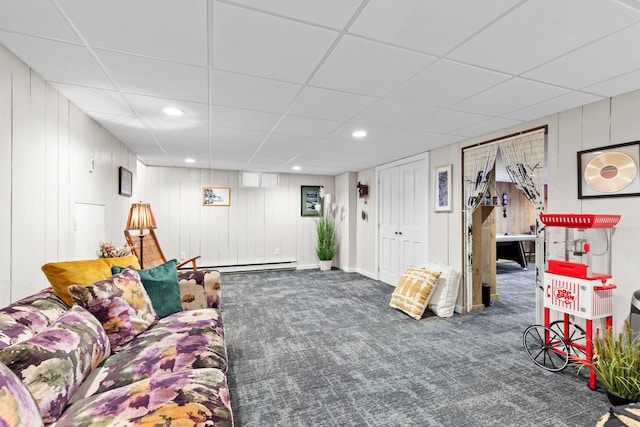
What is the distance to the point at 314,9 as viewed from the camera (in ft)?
4.52

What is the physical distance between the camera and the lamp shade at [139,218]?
142 inches

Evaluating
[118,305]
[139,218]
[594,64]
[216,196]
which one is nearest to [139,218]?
[139,218]

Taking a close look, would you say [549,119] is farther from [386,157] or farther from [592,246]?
[386,157]

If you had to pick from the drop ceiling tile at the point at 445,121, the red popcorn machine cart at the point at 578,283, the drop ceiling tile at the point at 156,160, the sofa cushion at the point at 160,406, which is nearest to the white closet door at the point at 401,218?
the drop ceiling tile at the point at 445,121

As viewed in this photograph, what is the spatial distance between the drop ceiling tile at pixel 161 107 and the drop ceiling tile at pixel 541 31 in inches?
83.0

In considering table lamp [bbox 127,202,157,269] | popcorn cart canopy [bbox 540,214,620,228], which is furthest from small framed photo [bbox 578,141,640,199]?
table lamp [bbox 127,202,157,269]

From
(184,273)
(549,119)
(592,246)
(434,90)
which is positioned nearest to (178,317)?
(184,273)

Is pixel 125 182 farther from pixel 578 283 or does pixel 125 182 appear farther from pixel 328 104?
pixel 578 283

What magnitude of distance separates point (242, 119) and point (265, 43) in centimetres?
144

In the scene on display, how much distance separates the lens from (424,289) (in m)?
3.75

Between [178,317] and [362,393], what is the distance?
1431 millimetres

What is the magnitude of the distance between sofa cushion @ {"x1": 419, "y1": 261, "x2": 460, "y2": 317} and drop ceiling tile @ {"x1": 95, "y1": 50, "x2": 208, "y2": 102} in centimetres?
343

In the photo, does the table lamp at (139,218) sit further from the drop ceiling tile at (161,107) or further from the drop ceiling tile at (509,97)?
the drop ceiling tile at (509,97)

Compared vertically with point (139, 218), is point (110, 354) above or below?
below
